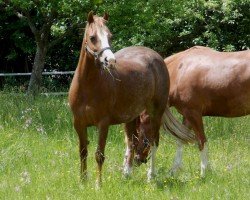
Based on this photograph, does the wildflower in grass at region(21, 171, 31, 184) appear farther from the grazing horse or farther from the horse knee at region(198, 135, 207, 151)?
the horse knee at region(198, 135, 207, 151)

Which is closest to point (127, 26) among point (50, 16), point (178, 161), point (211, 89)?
point (50, 16)

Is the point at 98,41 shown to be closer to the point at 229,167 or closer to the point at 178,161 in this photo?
the point at 178,161

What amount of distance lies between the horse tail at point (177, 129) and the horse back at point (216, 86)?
0.27 meters

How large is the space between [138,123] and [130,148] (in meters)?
0.41

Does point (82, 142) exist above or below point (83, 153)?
above

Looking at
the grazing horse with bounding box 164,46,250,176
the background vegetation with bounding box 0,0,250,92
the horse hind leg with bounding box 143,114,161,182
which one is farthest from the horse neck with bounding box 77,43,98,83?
the background vegetation with bounding box 0,0,250,92

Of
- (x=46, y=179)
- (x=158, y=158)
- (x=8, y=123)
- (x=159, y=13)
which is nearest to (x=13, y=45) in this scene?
(x=159, y=13)

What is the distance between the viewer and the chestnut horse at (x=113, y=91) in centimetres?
556

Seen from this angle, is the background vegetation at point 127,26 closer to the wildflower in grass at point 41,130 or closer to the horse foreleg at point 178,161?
the wildflower in grass at point 41,130

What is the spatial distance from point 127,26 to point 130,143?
6035 millimetres

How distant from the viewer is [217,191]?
5398 millimetres

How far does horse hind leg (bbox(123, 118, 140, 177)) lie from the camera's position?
6504mm

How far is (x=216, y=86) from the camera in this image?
7.11 m

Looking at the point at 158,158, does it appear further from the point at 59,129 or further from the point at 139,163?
the point at 59,129
